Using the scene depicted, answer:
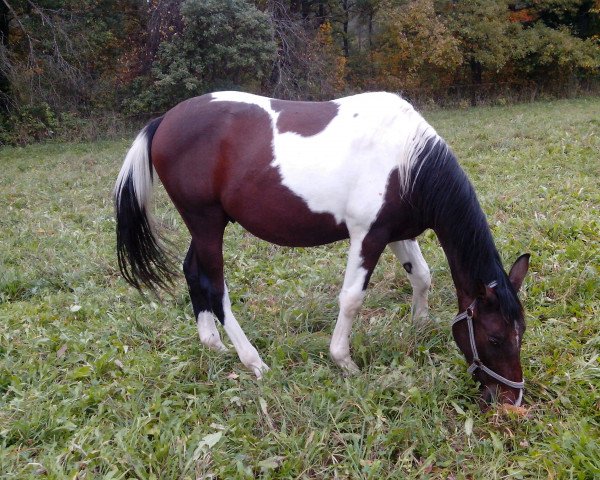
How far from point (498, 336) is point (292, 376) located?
3.58ft

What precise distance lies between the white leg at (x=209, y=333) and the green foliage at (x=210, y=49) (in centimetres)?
1174

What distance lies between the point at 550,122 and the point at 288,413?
10436 mm

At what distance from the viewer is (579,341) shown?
114 inches

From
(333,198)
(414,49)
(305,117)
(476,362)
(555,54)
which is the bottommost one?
(555,54)

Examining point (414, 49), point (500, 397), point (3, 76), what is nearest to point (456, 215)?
point (500, 397)

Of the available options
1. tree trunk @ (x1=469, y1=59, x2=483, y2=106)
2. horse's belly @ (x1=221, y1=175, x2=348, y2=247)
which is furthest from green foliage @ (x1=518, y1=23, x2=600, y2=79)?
horse's belly @ (x1=221, y1=175, x2=348, y2=247)

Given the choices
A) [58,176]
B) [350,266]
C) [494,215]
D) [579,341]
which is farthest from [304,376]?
[58,176]

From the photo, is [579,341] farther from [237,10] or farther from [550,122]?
[237,10]

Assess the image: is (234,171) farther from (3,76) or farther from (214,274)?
(3,76)

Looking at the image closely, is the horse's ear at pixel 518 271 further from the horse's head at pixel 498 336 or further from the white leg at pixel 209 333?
the white leg at pixel 209 333

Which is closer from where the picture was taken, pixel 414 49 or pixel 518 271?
pixel 518 271

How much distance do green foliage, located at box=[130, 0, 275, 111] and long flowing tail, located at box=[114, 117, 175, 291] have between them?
11.3m

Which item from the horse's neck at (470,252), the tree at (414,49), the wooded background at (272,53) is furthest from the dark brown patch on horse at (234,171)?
the tree at (414,49)

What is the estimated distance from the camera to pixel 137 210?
10.4 feet
